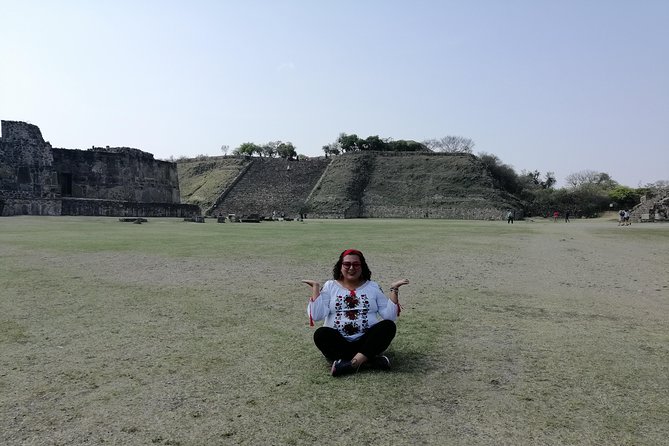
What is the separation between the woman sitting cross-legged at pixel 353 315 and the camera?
4273 millimetres

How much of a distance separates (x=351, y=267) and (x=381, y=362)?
0.85 metres

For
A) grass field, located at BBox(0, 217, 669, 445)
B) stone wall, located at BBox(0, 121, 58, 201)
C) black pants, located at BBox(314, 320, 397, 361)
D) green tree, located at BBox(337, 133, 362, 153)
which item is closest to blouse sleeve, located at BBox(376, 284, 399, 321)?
black pants, located at BBox(314, 320, 397, 361)

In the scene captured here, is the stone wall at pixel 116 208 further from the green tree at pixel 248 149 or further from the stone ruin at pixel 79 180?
the green tree at pixel 248 149

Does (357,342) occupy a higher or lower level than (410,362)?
higher

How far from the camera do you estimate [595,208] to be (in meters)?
59.8

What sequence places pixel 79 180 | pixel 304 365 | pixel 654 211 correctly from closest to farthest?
pixel 304 365 < pixel 79 180 < pixel 654 211

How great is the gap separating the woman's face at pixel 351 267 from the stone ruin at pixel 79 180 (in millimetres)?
32061

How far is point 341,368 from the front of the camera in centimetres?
411

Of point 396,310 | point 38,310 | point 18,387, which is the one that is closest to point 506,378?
point 396,310

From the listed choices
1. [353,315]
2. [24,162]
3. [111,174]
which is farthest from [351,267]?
[111,174]

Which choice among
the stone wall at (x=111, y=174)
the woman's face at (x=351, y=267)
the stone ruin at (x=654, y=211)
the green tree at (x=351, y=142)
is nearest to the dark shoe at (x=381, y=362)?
the woman's face at (x=351, y=267)

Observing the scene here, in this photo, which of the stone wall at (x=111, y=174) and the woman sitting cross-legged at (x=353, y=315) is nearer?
the woman sitting cross-legged at (x=353, y=315)

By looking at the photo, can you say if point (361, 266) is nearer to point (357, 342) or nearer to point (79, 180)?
point (357, 342)

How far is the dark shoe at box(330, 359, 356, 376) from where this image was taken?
4074 mm
